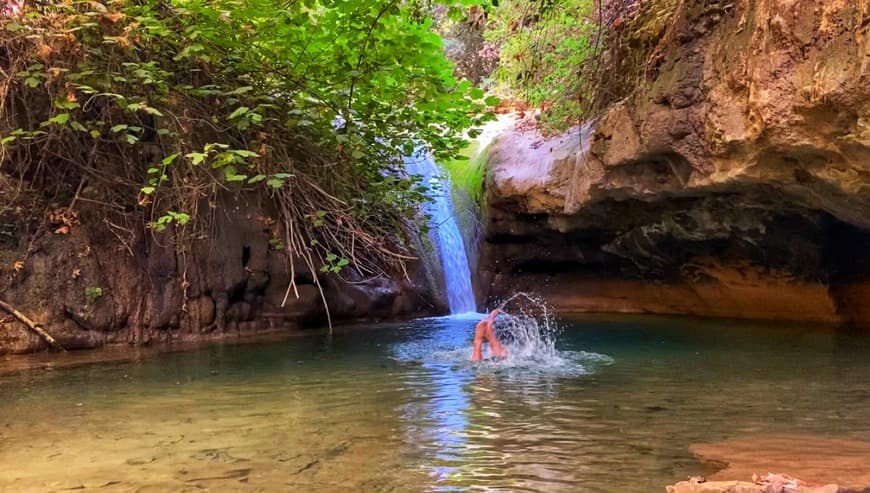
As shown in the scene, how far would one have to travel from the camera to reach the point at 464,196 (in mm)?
14953

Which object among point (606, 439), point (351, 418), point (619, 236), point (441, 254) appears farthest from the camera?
point (441, 254)

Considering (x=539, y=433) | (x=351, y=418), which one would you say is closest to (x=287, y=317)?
(x=351, y=418)

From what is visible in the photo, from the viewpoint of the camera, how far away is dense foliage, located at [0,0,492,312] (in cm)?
659

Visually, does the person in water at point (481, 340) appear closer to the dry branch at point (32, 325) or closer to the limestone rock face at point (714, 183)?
the limestone rock face at point (714, 183)

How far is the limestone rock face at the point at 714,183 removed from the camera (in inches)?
221

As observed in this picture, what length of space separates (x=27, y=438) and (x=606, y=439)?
3.87 meters

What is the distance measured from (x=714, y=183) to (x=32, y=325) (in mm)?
8693

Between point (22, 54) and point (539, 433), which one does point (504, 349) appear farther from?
point (22, 54)

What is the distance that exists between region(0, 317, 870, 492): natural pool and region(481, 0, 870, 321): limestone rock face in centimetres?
211

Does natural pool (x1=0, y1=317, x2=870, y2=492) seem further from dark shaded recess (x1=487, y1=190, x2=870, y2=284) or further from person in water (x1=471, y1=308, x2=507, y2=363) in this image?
dark shaded recess (x1=487, y1=190, x2=870, y2=284)

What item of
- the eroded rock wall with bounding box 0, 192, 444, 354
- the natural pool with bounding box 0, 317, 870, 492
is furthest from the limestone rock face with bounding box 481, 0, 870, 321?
the eroded rock wall with bounding box 0, 192, 444, 354

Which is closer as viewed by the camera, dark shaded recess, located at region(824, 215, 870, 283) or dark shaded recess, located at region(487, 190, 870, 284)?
Result: dark shaded recess, located at region(487, 190, 870, 284)

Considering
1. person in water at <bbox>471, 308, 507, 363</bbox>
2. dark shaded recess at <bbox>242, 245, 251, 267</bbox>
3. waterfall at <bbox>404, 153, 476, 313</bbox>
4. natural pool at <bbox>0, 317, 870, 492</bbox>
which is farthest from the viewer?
waterfall at <bbox>404, 153, 476, 313</bbox>

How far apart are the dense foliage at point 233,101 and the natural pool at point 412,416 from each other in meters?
1.63
